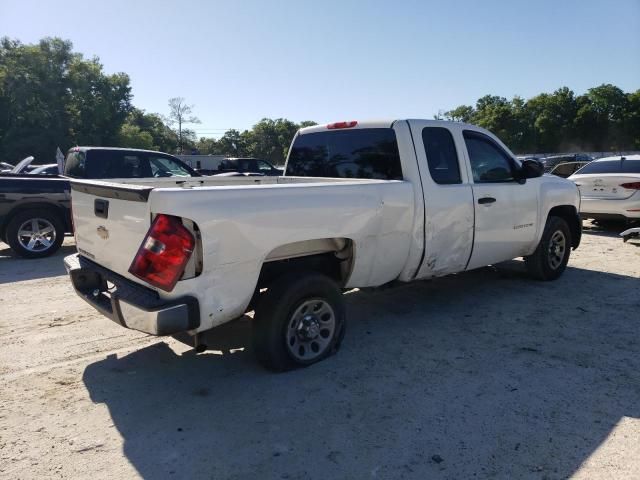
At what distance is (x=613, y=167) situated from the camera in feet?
33.2

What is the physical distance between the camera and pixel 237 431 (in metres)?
2.92

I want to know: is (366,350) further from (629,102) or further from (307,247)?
(629,102)

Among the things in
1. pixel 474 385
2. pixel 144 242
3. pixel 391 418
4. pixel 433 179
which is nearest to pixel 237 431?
pixel 391 418

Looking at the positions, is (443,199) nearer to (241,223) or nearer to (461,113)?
(241,223)

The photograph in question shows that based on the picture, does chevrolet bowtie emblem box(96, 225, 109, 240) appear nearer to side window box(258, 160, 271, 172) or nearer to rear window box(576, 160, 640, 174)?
rear window box(576, 160, 640, 174)

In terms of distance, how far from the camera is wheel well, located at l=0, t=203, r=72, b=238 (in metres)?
7.91

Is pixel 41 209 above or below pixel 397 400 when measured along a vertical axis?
above

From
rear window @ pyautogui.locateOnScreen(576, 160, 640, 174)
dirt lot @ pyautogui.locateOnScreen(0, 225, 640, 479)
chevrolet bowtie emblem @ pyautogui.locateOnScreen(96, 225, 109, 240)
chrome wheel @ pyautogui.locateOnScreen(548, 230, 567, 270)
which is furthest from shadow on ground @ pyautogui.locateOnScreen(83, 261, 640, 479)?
rear window @ pyautogui.locateOnScreen(576, 160, 640, 174)

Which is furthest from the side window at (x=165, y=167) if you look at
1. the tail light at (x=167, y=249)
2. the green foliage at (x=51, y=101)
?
the green foliage at (x=51, y=101)

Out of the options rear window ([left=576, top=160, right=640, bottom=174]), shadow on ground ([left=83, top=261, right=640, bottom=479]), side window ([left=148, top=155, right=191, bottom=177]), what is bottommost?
shadow on ground ([left=83, top=261, right=640, bottom=479])

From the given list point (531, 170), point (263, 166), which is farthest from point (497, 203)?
point (263, 166)

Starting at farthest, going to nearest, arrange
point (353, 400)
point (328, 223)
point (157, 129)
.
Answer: point (157, 129) → point (328, 223) → point (353, 400)

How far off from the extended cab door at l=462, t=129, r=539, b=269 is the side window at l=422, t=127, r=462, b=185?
0.78ft

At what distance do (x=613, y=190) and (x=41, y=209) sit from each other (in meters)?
10.7
